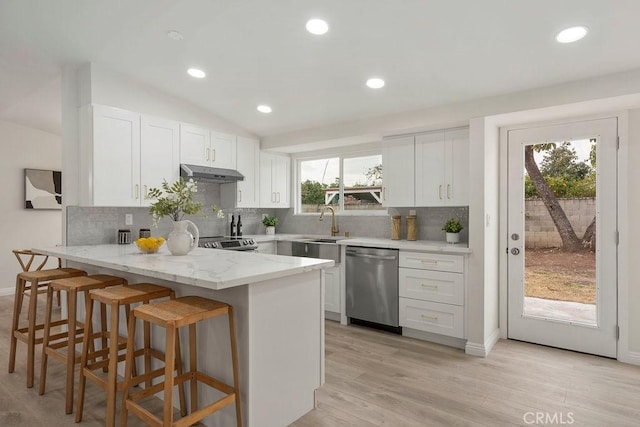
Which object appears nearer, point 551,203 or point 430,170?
point 551,203

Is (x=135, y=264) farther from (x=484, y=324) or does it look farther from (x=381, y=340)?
(x=484, y=324)

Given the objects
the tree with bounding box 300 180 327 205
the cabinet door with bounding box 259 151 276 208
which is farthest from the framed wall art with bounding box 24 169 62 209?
the tree with bounding box 300 180 327 205

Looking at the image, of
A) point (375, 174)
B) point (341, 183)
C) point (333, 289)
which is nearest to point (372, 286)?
point (333, 289)

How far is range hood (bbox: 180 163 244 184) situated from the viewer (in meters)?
4.04

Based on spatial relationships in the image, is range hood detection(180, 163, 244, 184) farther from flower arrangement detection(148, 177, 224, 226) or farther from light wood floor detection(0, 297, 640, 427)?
light wood floor detection(0, 297, 640, 427)

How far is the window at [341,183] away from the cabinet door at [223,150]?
1.19 m

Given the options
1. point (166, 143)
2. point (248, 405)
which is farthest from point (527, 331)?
point (166, 143)

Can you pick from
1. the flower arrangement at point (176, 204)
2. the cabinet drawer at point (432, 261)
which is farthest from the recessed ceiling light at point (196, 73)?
the cabinet drawer at point (432, 261)

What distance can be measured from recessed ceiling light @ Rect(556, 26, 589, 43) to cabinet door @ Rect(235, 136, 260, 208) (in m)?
3.50

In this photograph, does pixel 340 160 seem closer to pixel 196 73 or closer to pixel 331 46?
pixel 196 73

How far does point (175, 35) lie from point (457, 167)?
278 cm

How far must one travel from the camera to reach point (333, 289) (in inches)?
168

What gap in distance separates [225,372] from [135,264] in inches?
35.3

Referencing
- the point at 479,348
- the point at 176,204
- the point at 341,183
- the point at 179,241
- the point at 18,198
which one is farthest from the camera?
the point at 18,198
